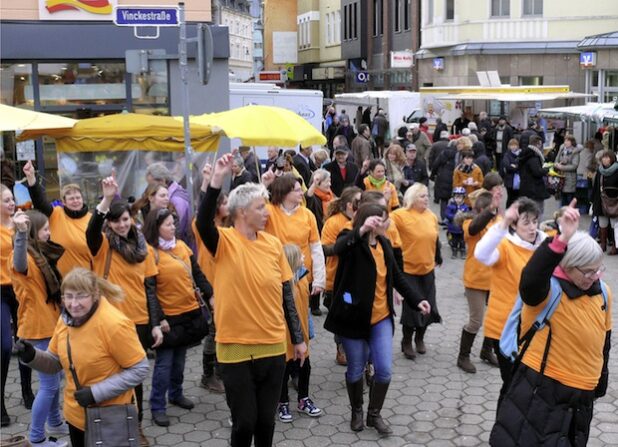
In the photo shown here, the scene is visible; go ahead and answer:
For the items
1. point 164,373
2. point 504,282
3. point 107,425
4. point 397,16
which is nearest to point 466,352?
point 504,282

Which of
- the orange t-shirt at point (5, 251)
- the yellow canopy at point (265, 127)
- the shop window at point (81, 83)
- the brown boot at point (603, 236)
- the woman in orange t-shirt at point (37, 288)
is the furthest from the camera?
the shop window at point (81, 83)

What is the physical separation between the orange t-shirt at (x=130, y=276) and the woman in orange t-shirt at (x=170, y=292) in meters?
0.15

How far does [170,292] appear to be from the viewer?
6020 mm

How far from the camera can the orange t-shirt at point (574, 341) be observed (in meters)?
4.30

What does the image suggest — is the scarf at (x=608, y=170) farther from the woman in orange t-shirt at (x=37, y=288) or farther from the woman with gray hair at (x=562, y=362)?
the woman in orange t-shirt at (x=37, y=288)

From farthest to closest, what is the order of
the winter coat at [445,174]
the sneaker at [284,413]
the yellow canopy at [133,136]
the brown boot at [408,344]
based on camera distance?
1. the winter coat at [445,174]
2. the yellow canopy at [133,136]
3. the brown boot at [408,344]
4. the sneaker at [284,413]

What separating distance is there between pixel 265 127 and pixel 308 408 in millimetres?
4171

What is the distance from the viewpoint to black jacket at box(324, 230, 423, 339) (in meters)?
5.78

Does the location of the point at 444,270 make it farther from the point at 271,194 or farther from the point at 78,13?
the point at 78,13

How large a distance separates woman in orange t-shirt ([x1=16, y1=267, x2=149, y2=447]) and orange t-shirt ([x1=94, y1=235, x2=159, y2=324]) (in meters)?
1.33

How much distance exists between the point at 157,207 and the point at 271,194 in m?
0.96

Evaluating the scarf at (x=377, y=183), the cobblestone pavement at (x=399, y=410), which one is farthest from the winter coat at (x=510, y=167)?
the cobblestone pavement at (x=399, y=410)

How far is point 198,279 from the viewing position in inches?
246

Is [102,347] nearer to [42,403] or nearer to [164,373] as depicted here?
[42,403]
